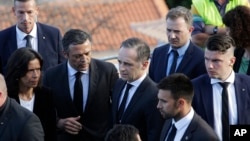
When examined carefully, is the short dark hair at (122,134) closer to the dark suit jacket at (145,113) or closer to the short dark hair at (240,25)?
the dark suit jacket at (145,113)

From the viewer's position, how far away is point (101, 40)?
78.1 ft

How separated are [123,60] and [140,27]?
1465 centimetres

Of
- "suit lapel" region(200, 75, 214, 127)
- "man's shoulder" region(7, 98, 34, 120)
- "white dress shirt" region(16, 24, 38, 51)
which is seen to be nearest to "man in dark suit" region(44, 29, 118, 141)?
"white dress shirt" region(16, 24, 38, 51)

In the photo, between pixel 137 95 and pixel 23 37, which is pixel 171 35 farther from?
pixel 23 37

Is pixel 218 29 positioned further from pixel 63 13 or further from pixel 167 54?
pixel 63 13

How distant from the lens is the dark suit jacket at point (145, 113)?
25.6ft

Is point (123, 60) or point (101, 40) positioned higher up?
point (123, 60)

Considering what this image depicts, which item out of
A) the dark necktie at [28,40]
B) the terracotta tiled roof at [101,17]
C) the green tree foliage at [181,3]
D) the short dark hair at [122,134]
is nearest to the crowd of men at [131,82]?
the dark necktie at [28,40]

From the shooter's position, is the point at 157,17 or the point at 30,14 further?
the point at 157,17

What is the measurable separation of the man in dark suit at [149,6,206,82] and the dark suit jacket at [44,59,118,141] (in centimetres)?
49

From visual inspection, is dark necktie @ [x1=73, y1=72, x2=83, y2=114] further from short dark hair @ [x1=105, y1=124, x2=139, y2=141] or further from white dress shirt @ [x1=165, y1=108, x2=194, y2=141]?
short dark hair @ [x1=105, y1=124, x2=139, y2=141]

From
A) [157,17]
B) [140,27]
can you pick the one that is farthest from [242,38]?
[157,17]

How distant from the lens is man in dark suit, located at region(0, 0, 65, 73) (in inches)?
356

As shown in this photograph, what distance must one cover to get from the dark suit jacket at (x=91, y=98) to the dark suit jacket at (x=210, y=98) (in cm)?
105
